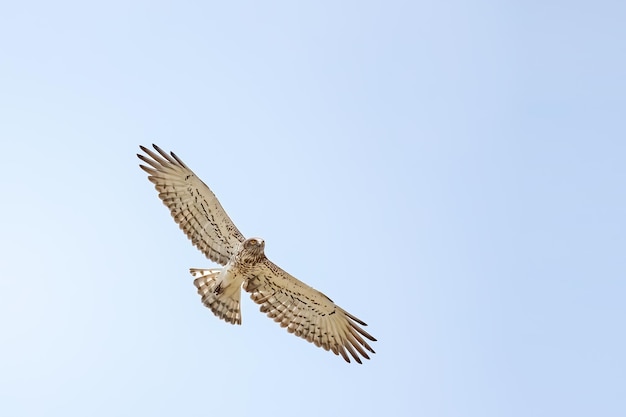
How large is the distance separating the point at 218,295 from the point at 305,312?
5.70 feet

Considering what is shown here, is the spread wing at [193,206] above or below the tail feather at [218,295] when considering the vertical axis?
above

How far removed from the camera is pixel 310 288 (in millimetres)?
28328

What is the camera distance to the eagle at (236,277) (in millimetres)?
28359

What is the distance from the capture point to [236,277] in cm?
2858

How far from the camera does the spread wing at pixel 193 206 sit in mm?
28359

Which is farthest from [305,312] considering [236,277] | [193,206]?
[193,206]

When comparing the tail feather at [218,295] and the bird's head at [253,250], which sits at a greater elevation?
the bird's head at [253,250]

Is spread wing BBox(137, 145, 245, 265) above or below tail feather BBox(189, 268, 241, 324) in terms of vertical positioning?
above

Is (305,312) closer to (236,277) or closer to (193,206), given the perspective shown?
(236,277)

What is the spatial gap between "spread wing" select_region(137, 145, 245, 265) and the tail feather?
0.40 meters

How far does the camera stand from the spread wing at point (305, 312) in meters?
28.4

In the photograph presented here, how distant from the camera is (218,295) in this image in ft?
94.0

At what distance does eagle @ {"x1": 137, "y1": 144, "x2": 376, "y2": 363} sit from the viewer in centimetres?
2836

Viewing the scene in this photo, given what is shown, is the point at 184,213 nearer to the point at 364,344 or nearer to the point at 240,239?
the point at 240,239
